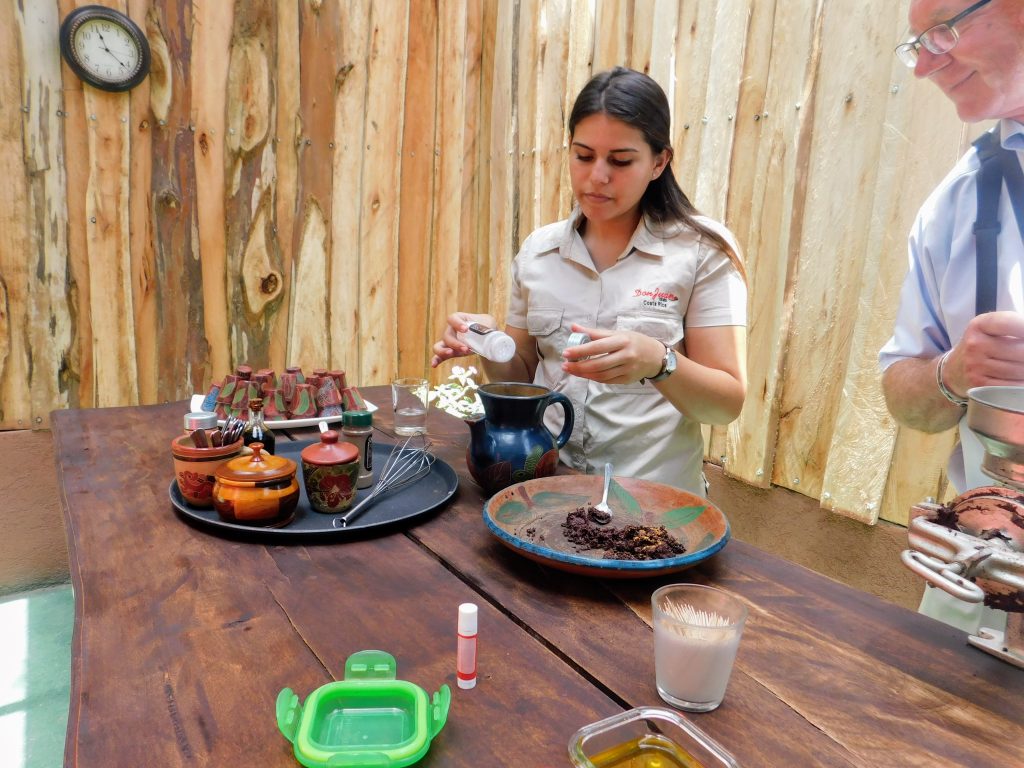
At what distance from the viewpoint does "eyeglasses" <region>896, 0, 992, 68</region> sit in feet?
3.53

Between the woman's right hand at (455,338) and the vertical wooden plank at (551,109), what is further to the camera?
the vertical wooden plank at (551,109)

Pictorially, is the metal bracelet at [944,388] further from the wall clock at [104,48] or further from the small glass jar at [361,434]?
the wall clock at [104,48]

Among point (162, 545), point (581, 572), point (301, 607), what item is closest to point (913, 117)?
point (581, 572)

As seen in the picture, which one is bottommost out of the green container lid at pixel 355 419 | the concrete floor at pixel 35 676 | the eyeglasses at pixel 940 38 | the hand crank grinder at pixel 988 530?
the concrete floor at pixel 35 676

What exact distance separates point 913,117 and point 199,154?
2.57 meters

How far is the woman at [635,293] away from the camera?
1605 millimetres

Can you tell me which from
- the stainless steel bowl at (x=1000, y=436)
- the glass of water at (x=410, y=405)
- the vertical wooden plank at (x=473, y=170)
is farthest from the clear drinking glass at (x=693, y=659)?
the vertical wooden plank at (x=473, y=170)

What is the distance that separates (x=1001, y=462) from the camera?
0.69 m

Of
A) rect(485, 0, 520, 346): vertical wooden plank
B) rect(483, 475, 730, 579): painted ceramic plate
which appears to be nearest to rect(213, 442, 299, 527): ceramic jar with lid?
rect(483, 475, 730, 579): painted ceramic plate

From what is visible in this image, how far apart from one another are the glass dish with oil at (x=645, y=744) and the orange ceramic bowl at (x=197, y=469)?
0.84 meters

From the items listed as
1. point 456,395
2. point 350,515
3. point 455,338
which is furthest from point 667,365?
point 456,395

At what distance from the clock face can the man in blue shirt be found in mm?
2605

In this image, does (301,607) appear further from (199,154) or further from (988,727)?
(199,154)

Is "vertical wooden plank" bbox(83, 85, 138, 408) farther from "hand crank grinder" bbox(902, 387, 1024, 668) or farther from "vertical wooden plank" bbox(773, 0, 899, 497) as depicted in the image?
"hand crank grinder" bbox(902, 387, 1024, 668)
